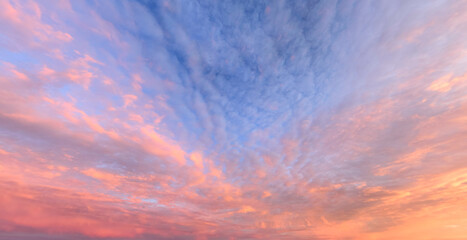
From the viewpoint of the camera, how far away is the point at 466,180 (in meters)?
47.9

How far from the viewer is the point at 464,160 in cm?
4316

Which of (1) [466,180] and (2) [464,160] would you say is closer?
(2) [464,160]

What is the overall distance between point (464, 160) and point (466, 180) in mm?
7901
